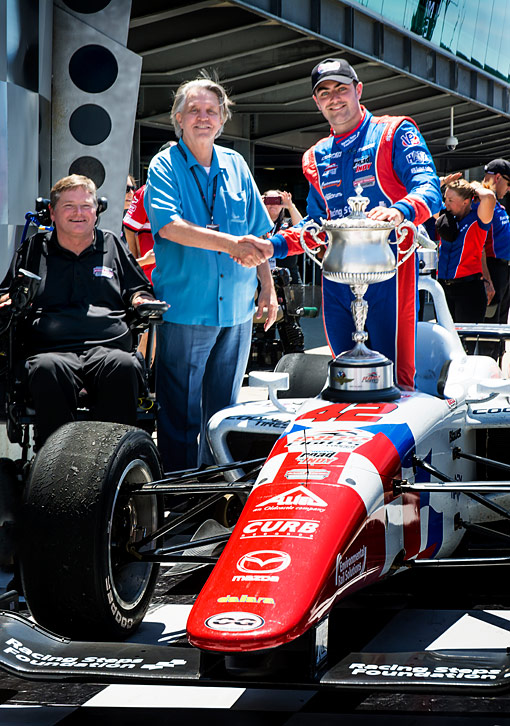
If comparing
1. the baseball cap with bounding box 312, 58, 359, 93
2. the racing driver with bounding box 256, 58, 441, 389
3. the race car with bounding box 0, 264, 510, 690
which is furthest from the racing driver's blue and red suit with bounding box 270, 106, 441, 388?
the race car with bounding box 0, 264, 510, 690

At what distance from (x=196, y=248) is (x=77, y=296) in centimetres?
63

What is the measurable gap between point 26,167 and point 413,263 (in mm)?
3184

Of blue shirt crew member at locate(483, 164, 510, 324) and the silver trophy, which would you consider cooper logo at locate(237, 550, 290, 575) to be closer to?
the silver trophy

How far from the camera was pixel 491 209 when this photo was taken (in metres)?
7.98

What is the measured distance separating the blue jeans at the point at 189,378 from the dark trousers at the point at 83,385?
15 cm

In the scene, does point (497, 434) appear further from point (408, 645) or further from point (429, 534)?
point (408, 645)

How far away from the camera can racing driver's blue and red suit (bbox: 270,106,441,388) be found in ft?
13.6

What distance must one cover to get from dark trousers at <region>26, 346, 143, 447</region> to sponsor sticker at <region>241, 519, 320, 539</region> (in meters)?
1.75

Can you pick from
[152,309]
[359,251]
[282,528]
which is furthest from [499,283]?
[282,528]

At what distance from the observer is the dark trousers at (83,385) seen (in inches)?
173

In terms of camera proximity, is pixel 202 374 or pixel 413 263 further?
pixel 202 374

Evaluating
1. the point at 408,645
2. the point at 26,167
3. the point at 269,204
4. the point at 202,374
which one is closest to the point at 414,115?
the point at 269,204

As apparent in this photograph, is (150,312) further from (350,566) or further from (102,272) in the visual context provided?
(350,566)

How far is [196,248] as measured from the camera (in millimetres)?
4621
